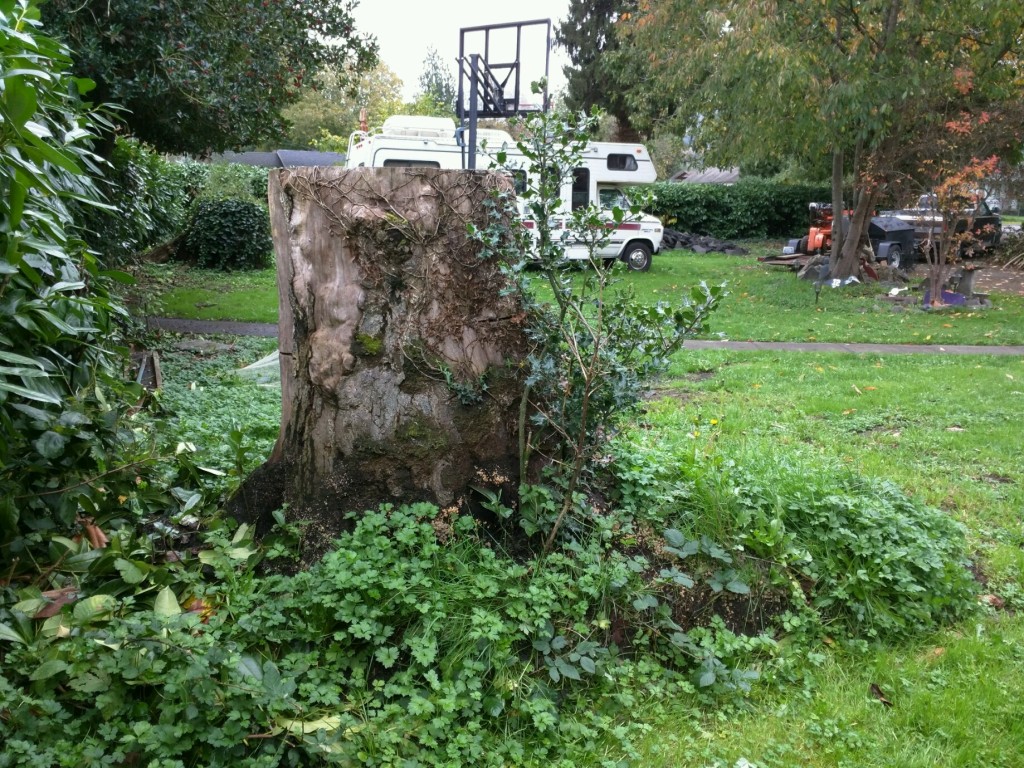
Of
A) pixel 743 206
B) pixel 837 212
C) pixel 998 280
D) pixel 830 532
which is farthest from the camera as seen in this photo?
pixel 743 206

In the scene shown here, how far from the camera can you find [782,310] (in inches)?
541

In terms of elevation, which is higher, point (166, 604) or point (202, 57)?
point (202, 57)

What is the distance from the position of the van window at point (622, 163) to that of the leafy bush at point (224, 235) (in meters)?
7.90

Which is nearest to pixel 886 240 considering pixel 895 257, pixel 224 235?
pixel 895 257

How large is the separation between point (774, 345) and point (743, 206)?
19471 millimetres

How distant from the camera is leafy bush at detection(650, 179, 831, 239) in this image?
28.6 meters

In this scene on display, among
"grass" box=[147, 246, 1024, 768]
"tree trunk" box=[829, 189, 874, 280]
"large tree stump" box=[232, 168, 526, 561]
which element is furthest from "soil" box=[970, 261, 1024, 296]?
"large tree stump" box=[232, 168, 526, 561]

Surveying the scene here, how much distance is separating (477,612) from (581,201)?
17.0 metres

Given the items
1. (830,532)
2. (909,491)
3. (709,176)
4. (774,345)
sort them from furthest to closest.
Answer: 1. (709,176)
2. (774,345)
3. (909,491)
4. (830,532)

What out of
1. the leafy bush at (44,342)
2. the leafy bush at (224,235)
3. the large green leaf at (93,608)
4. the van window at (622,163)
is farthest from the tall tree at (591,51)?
the large green leaf at (93,608)

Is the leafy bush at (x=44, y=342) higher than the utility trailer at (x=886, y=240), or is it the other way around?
the utility trailer at (x=886, y=240)

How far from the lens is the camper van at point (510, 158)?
15688mm

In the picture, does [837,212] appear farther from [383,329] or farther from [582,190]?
[383,329]

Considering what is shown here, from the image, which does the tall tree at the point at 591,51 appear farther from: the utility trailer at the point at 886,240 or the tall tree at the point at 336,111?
the tall tree at the point at 336,111
